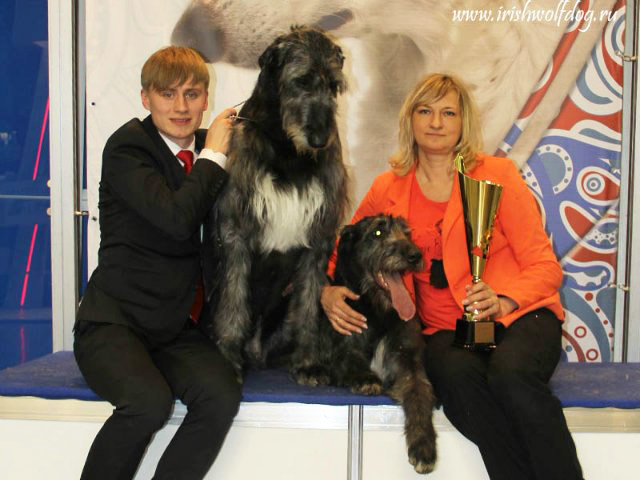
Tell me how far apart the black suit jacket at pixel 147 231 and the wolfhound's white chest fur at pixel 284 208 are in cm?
15

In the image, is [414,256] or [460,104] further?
[460,104]

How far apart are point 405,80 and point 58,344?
7.54ft

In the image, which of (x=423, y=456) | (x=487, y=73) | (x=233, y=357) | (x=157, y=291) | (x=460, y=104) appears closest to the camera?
(x=423, y=456)

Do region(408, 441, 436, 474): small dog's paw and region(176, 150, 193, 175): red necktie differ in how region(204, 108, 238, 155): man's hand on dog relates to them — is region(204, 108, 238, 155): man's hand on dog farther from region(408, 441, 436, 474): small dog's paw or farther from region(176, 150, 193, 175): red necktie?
region(408, 441, 436, 474): small dog's paw

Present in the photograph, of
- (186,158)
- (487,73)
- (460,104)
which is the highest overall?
(487,73)

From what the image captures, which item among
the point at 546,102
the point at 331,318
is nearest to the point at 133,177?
the point at 331,318

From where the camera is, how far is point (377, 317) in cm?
238

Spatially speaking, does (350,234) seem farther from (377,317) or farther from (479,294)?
(479,294)

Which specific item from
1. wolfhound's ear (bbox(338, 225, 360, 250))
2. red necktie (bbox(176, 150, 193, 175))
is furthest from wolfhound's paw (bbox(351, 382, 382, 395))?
red necktie (bbox(176, 150, 193, 175))

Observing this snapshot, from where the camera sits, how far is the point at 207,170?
2174 millimetres

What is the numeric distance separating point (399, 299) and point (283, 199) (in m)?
0.55

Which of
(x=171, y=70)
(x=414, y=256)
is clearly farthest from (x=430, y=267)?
(x=171, y=70)

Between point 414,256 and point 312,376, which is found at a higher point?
point 414,256

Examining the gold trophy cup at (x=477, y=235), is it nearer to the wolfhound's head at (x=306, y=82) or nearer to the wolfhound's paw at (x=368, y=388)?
the wolfhound's paw at (x=368, y=388)
